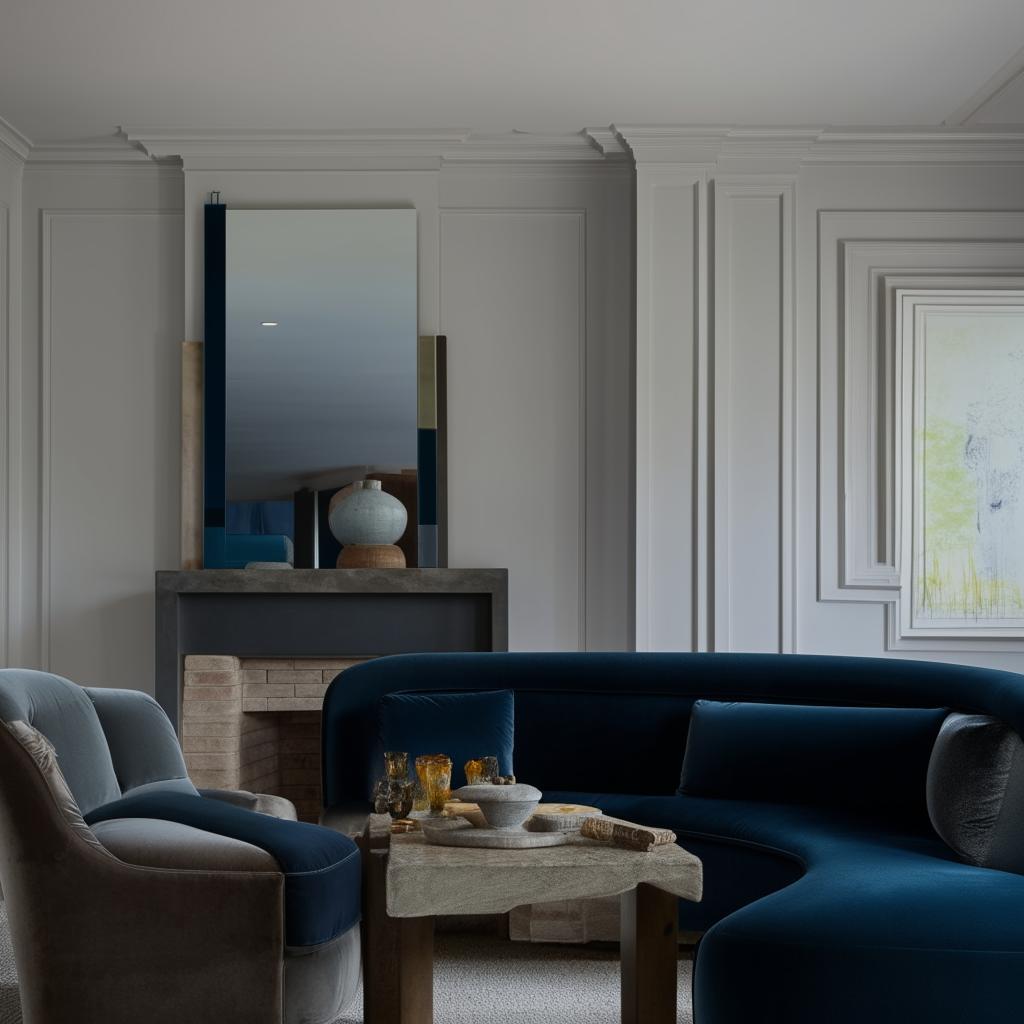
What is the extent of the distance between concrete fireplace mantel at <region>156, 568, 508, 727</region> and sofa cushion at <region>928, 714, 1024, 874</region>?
7.61 ft

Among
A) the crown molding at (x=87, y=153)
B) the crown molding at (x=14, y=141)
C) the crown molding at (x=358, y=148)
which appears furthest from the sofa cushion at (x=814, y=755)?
the crown molding at (x=14, y=141)

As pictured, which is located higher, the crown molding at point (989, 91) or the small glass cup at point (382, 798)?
the crown molding at point (989, 91)

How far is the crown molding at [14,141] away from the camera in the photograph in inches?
198

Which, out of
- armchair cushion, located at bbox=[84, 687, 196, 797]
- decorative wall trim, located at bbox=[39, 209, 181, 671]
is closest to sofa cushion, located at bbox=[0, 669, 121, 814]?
armchair cushion, located at bbox=[84, 687, 196, 797]

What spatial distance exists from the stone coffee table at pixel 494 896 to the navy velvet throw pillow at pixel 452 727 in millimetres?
741

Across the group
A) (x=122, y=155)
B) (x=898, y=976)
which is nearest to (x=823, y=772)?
(x=898, y=976)

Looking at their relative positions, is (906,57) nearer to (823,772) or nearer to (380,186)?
(380,186)

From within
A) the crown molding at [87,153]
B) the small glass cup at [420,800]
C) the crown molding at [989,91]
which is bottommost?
the small glass cup at [420,800]

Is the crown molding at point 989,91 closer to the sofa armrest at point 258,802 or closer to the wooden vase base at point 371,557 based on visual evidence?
the wooden vase base at point 371,557

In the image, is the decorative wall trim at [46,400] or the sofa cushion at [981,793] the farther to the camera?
the decorative wall trim at [46,400]

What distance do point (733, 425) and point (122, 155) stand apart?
2.74 m

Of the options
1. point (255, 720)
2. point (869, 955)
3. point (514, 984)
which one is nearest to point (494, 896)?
point (869, 955)

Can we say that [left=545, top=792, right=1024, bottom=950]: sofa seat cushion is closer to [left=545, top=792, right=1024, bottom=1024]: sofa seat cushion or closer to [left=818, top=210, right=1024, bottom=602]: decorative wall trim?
[left=545, top=792, right=1024, bottom=1024]: sofa seat cushion

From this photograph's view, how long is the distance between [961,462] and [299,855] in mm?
3566
